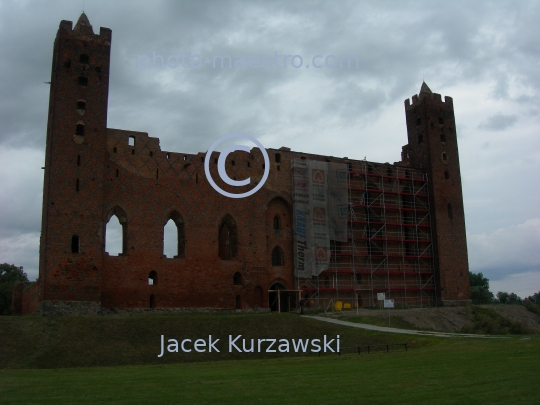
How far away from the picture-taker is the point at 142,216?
32281 mm

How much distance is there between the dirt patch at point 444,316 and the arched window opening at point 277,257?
5.29 meters

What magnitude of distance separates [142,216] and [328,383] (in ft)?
71.8

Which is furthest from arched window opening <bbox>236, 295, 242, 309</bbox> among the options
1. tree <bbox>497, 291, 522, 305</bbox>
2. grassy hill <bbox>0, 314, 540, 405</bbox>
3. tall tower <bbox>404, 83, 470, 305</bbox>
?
tree <bbox>497, 291, 522, 305</bbox>

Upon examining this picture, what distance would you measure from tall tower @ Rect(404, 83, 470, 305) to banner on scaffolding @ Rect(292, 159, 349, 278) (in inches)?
307

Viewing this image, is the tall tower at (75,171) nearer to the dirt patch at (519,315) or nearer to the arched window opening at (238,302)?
the arched window opening at (238,302)

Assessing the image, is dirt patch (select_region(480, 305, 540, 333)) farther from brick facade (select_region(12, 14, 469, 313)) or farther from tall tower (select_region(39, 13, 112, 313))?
tall tower (select_region(39, 13, 112, 313))

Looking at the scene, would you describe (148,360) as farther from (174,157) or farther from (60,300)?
(174,157)

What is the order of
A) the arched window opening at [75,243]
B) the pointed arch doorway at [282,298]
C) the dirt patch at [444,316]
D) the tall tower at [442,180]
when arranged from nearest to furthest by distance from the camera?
the arched window opening at [75,243], the dirt patch at [444,316], the pointed arch doorway at [282,298], the tall tower at [442,180]

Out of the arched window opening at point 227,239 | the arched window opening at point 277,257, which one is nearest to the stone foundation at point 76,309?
the arched window opening at point 227,239

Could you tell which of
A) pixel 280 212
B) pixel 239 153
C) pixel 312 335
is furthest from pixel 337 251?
pixel 312 335

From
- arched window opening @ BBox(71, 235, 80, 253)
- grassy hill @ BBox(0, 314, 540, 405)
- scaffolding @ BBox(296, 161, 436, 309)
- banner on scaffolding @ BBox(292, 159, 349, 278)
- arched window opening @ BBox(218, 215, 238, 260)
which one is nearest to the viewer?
grassy hill @ BBox(0, 314, 540, 405)

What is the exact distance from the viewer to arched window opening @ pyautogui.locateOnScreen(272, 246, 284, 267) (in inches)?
1452

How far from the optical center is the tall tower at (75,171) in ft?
93.8

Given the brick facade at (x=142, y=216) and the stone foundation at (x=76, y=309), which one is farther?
the brick facade at (x=142, y=216)
